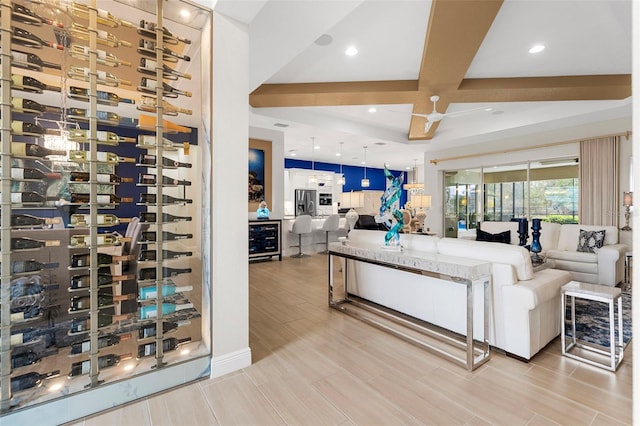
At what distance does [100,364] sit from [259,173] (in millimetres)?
5058

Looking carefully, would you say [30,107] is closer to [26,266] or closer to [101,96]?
[101,96]

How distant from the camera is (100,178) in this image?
5.84 ft

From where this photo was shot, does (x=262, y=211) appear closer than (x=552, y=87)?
No

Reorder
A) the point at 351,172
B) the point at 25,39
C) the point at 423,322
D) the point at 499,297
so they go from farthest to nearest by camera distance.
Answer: the point at 351,172
the point at 423,322
the point at 499,297
the point at 25,39

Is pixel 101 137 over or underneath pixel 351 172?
underneath

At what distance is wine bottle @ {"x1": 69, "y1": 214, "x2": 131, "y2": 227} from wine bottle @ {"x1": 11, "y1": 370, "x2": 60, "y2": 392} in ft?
2.87

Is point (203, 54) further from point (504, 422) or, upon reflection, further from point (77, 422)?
point (504, 422)

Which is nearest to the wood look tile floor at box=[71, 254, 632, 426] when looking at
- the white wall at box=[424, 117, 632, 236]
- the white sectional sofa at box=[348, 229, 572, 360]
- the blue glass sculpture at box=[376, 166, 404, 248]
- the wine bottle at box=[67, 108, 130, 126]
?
the white sectional sofa at box=[348, 229, 572, 360]

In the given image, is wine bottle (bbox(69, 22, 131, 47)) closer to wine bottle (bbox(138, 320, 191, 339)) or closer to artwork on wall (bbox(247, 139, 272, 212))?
wine bottle (bbox(138, 320, 191, 339))

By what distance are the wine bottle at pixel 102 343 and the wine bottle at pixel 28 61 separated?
5.30 ft

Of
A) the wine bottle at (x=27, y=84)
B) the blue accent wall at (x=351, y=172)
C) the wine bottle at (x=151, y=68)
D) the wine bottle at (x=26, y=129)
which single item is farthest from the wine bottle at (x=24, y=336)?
the blue accent wall at (x=351, y=172)

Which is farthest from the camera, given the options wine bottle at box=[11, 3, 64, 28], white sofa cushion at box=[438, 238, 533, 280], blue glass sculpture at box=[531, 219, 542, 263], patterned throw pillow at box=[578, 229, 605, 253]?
patterned throw pillow at box=[578, 229, 605, 253]

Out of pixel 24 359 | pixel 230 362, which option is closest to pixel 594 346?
pixel 230 362

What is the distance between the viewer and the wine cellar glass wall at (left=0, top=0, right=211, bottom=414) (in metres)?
1.60
